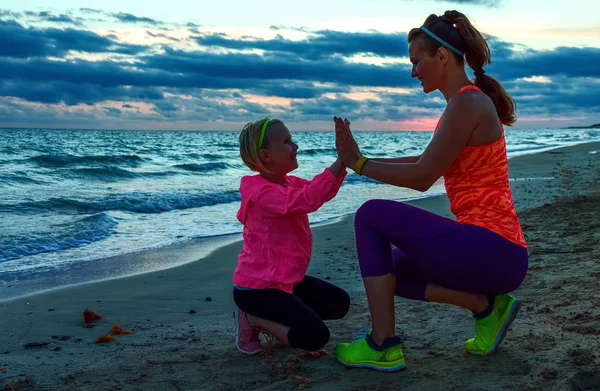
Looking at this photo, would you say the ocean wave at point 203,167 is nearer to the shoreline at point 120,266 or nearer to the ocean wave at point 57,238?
the ocean wave at point 57,238

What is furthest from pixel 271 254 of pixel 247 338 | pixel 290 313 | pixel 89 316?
pixel 89 316

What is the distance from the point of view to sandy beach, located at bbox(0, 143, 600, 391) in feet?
10.1

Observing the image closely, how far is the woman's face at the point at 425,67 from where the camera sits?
319 cm

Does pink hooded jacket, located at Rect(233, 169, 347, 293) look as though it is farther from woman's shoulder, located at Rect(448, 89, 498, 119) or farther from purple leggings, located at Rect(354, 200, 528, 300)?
woman's shoulder, located at Rect(448, 89, 498, 119)

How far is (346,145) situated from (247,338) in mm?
1292

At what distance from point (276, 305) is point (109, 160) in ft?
77.2

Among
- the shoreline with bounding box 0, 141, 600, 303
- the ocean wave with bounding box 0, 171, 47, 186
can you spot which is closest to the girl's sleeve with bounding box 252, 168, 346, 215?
the shoreline with bounding box 0, 141, 600, 303

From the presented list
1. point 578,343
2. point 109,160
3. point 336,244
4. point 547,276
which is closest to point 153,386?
point 578,343

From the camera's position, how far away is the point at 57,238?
26.5 ft

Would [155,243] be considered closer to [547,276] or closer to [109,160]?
[547,276]

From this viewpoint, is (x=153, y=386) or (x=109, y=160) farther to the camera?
(x=109, y=160)

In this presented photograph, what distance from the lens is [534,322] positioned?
3793 mm

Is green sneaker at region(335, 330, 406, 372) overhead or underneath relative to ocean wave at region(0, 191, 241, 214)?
overhead

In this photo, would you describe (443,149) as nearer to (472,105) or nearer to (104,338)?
(472,105)
